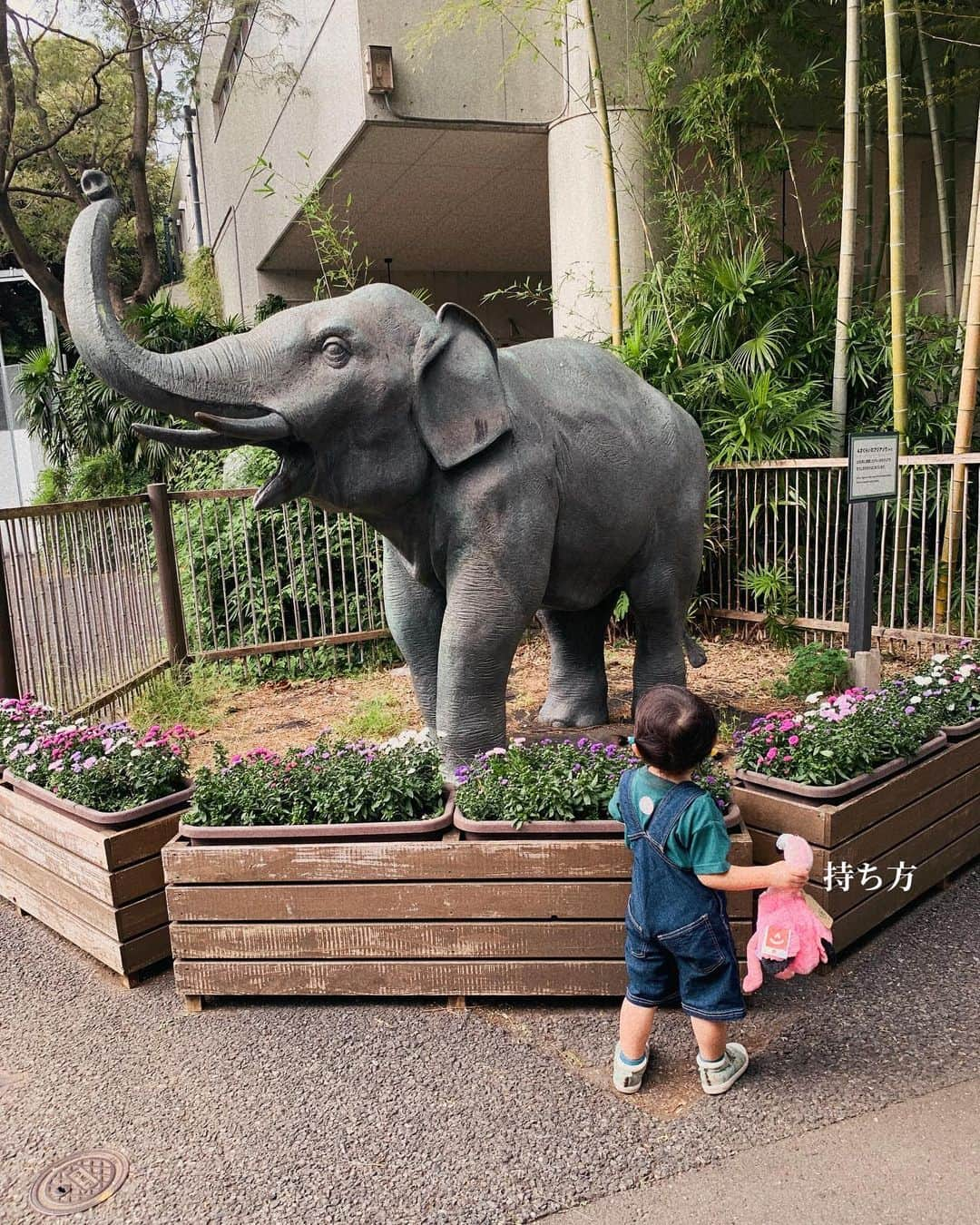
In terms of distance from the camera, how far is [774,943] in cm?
227

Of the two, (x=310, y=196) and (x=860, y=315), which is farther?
(x=310, y=196)

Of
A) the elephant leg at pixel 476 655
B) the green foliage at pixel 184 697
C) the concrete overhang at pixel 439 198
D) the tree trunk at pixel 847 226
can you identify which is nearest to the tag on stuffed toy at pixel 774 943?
the elephant leg at pixel 476 655

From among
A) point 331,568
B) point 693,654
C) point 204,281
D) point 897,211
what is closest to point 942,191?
point 897,211

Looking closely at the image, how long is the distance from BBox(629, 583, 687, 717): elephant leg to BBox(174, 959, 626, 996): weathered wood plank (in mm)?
1613

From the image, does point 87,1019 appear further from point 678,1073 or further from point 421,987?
point 678,1073

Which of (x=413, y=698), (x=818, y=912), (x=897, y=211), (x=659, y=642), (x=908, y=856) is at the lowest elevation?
(x=413, y=698)

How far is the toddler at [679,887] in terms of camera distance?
2152 mm

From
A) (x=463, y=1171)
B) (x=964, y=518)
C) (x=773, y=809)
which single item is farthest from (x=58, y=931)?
(x=964, y=518)

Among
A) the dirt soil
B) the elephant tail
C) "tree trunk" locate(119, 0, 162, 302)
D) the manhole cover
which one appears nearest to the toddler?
the manhole cover

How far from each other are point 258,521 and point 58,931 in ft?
12.5

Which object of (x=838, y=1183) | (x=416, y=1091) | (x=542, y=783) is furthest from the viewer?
(x=542, y=783)

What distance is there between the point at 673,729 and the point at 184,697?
4.36 m

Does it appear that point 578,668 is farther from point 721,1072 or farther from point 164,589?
point 164,589

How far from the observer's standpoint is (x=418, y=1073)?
96.1 inches
